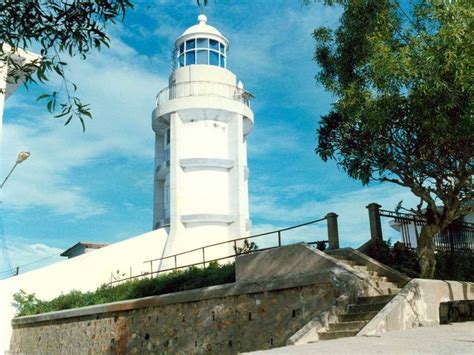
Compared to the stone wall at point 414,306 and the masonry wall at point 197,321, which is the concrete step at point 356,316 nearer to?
the stone wall at point 414,306

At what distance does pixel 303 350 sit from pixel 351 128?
8214 mm

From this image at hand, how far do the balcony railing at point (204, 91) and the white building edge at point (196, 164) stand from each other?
52mm

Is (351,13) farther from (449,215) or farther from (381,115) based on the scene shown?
(449,215)

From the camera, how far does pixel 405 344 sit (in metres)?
8.05

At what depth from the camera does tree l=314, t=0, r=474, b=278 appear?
12031 millimetres

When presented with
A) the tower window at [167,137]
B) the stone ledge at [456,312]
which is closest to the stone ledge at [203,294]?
the stone ledge at [456,312]

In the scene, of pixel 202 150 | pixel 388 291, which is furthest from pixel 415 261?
pixel 202 150

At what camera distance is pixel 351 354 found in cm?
730

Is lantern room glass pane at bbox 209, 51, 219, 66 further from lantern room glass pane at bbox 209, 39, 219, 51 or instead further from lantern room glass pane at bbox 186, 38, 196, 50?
lantern room glass pane at bbox 186, 38, 196, 50

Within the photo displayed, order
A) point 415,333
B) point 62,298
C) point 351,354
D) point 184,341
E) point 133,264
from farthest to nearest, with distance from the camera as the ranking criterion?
1. point 133,264
2. point 62,298
3. point 184,341
4. point 415,333
5. point 351,354

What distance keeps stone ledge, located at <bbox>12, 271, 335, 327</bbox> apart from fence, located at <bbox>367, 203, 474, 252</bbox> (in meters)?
4.19

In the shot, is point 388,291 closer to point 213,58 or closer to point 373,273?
point 373,273

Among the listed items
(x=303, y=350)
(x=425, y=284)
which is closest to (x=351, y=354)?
(x=303, y=350)

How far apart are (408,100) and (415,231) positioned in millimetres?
6269
